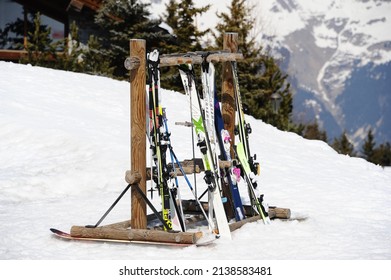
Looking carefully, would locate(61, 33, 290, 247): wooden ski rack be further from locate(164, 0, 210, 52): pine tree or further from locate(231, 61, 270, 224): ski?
locate(164, 0, 210, 52): pine tree

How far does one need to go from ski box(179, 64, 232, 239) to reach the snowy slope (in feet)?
0.76

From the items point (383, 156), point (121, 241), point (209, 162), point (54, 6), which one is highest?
point (54, 6)

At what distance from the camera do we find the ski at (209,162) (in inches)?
275

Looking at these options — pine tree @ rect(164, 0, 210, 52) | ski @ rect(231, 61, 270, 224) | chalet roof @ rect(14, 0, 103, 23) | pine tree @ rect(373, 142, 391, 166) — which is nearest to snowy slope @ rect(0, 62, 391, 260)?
ski @ rect(231, 61, 270, 224)

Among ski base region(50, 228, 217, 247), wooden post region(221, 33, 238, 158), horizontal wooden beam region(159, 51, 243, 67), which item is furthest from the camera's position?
wooden post region(221, 33, 238, 158)

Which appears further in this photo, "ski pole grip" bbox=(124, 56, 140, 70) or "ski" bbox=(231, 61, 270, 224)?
"ski" bbox=(231, 61, 270, 224)

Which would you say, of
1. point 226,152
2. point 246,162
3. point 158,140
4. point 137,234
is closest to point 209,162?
point 158,140

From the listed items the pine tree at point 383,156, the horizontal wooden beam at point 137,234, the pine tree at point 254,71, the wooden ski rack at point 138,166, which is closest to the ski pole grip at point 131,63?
the wooden ski rack at point 138,166

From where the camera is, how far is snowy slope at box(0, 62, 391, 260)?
22.0 feet

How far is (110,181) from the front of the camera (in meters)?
10.5

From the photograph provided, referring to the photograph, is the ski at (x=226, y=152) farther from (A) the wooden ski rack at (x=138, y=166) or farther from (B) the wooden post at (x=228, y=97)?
(A) the wooden ski rack at (x=138, y=166)

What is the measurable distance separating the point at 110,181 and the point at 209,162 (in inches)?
148

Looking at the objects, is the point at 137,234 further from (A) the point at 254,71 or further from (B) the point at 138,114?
(A) the point at 254,71

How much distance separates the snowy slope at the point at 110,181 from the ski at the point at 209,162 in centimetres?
23
